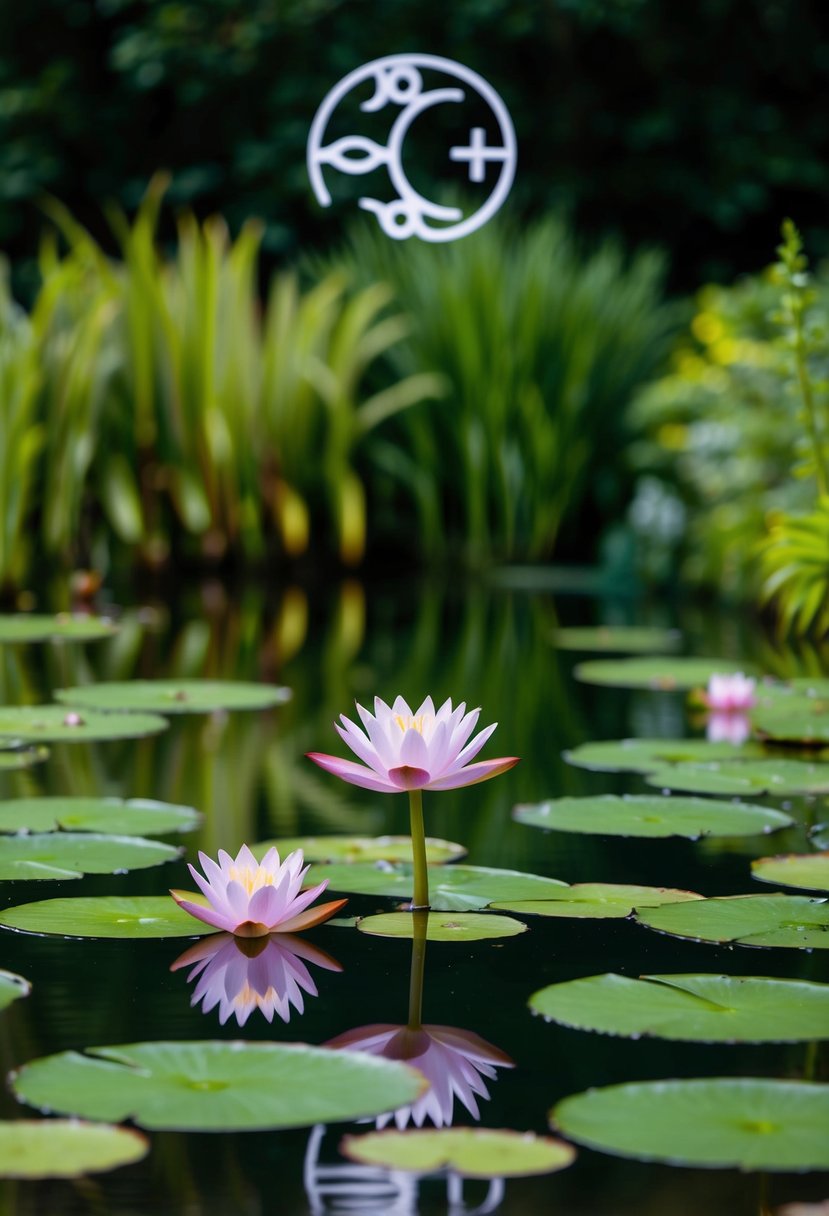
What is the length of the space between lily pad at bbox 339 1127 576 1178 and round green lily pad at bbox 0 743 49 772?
1512 mm

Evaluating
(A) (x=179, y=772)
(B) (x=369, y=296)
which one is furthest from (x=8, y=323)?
(A) (x=179, y=772)

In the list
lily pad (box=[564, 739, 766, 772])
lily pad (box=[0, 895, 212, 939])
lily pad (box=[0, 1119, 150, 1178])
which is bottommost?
lily pad (box=[0, 1119, 150, 1178])

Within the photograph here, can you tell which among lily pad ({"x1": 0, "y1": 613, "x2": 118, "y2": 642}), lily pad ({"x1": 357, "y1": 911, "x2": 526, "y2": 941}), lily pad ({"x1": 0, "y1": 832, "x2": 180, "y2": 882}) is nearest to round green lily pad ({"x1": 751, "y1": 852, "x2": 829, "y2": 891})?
lily pad ({"x1": 357, "y1": 911, "x2": 526, "y2": 941})

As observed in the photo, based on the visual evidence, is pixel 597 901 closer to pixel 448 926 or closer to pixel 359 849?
pixel 448 926

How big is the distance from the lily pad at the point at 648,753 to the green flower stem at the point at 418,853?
2.97 feet

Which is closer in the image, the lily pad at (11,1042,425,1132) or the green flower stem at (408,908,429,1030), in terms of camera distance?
the lily pad at (11,1042,425,1132)

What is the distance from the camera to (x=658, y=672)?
3.57 meters

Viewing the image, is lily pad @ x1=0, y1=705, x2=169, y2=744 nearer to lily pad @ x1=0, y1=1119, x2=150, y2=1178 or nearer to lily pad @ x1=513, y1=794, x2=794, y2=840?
lily pad @ x1=513, y1=794, x2=794, y2=840

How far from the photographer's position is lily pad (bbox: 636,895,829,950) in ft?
5.08

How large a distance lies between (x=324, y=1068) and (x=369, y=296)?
511 centimetres

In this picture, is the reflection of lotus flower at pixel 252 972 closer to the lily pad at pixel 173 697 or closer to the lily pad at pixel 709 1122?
the lily pad at pixel 709 1122

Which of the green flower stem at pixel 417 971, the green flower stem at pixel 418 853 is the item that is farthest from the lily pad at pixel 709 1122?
the green flower stem at pixel 418 853

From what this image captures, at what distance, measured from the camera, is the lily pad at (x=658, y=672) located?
11.5 ft

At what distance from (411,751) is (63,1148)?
57 centimetres
